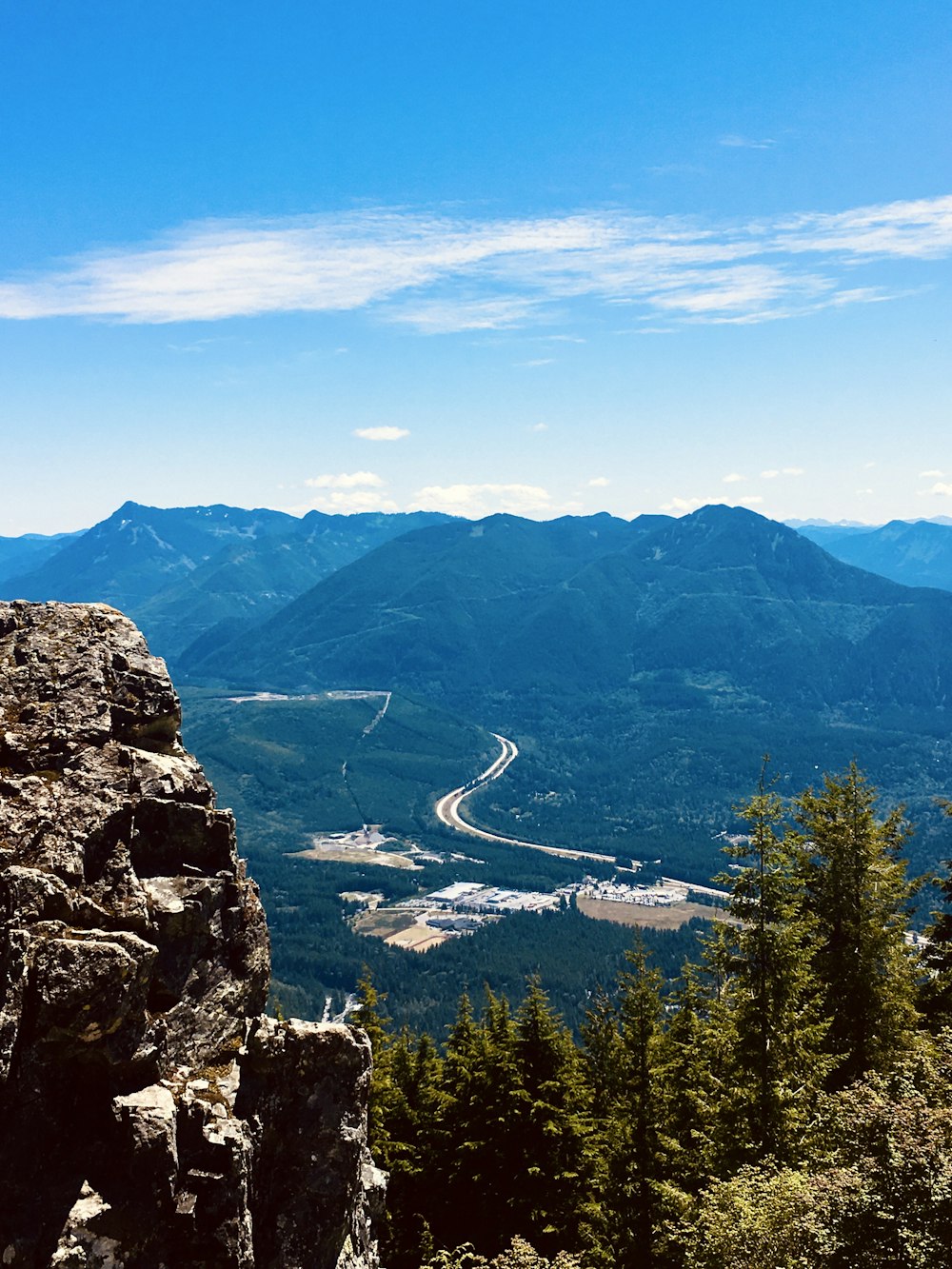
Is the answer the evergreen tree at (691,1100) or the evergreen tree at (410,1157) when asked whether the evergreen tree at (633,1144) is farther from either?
the evergreen tree at (410,1157)

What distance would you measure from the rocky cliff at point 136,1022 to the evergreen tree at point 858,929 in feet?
78.7

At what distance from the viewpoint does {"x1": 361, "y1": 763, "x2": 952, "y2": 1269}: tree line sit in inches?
1180

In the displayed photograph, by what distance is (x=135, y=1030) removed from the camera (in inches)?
689

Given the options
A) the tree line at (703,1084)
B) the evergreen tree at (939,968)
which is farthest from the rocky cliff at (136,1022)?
the evergreen tree at (939,968)

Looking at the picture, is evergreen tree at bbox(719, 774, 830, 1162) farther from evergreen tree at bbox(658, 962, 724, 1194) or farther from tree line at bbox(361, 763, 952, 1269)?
evergreen tree at bbox(658, 962, 724, 1194)

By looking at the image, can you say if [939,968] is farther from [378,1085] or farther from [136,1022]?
[136,1022]

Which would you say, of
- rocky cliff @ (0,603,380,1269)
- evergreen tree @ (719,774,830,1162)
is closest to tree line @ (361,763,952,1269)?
evergreen tree @ (719,774,830,1162)

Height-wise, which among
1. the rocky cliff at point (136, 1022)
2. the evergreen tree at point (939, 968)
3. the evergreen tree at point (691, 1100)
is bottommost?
the evergreen tree at point (691, 1100)

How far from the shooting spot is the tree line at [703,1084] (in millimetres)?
29984

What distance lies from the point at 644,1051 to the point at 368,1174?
59.0ft

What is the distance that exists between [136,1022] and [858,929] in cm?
3253

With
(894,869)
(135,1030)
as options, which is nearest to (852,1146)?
(135,1030)

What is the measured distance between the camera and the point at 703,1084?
3878 centimetres

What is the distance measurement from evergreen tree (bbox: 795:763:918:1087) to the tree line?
87 mm
